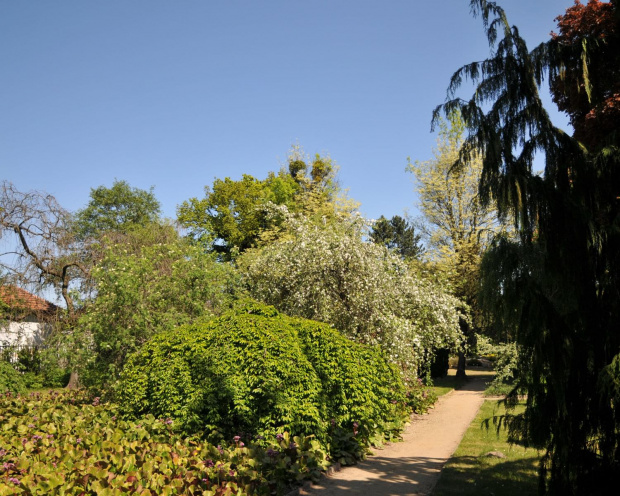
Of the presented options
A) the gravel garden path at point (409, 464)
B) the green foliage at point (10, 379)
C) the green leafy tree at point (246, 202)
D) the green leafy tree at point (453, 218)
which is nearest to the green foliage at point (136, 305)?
the green foliage at point (10, 379)

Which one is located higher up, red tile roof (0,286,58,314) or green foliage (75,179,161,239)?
green foliage (75,179,161,239)

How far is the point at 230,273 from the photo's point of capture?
1388 cm

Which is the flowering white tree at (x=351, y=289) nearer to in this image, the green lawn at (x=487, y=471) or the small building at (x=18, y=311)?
the green lawn at (x=487, y=471)

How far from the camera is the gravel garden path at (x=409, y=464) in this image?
21.3 feet

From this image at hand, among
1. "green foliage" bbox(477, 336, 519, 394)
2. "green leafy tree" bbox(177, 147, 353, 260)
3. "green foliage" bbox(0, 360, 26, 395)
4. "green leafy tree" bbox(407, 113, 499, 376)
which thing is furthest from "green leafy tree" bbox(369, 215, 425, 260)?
"green foliage" bbox(0, 360, 26, 395)

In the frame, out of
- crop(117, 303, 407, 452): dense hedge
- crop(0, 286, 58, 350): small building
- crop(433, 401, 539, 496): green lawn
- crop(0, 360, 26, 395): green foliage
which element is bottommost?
crop(433, 401, 539, 496): green lawn

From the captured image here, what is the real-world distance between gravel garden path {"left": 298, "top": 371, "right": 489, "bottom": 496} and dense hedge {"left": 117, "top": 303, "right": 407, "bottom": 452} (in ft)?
2.13

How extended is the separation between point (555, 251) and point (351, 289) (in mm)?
8819

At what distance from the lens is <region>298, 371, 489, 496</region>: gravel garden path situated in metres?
6.50

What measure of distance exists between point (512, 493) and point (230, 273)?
942 centimetres

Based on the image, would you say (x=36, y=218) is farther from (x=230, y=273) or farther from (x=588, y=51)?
(x=588, y=51)

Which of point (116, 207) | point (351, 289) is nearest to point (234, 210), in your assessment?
point (116, 207)

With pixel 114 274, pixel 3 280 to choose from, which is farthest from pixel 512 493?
pixel 3 280

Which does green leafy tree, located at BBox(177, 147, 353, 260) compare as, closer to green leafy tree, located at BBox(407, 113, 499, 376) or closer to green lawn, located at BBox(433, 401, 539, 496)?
green leafy tree, located at BBox(407, 113, 499, 376)
